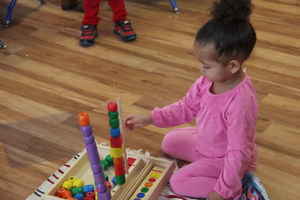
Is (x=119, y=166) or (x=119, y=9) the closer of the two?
(x=119, y=166)

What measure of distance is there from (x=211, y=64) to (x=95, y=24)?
3.95 feet

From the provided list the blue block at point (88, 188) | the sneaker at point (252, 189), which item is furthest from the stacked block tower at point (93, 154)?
the sneaker at point (252, 189)

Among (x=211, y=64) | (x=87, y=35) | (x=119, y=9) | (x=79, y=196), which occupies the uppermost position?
(x=211, y=64)

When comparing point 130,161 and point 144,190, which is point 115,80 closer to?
point 130,161

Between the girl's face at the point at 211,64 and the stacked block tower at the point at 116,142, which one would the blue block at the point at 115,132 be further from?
the girl's face at the point at 211,64

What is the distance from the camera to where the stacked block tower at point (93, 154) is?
98 centimetres

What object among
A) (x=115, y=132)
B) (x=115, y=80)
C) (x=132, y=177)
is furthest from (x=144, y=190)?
(x=115, y=80)

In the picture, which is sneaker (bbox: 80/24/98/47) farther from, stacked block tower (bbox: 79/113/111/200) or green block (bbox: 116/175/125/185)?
stacked block tower (bbox: 79/113/111/200)

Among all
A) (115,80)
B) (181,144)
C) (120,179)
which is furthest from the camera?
(115,80)

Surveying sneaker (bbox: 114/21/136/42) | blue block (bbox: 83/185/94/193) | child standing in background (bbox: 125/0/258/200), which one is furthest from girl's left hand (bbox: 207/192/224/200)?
sneaker (bbox: 114/21/136/42)

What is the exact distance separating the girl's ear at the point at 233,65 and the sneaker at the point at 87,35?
3.77 ft

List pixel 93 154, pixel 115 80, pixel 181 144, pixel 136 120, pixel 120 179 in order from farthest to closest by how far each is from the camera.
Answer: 1. pixel 115 80
2. pixel 181 144
3. pixel 136 120
4. pixel 120 179
5. pixel 93 154

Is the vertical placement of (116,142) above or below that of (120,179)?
above

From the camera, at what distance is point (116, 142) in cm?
113
